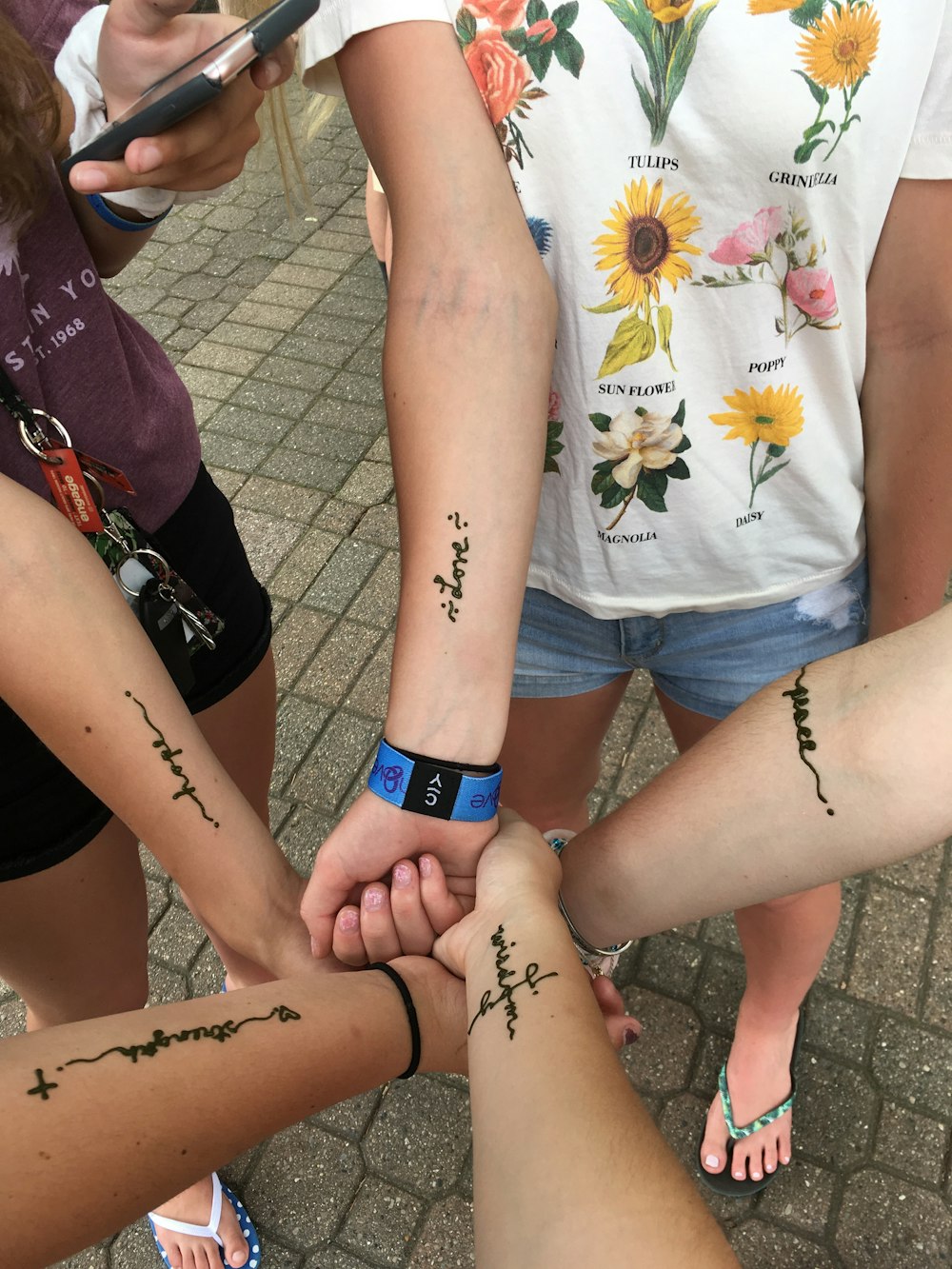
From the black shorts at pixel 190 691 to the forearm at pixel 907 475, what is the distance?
1194 mm

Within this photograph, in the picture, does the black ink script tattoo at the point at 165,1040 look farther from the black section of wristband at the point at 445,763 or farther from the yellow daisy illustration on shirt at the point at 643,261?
the yellow daisy illustration on shirt at the point at 643,261

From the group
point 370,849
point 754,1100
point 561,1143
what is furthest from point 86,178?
point 754,1100

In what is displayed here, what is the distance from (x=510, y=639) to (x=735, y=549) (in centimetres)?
40

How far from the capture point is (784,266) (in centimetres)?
136

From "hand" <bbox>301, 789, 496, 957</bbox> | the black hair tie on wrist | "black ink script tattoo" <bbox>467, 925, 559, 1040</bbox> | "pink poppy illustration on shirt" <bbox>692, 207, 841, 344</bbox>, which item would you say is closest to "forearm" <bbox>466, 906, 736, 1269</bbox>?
"black ink script tattoo" <bbox>467, 925, 559, 1040</bbox>

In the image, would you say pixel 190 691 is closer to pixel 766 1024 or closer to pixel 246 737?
pixel 246 737

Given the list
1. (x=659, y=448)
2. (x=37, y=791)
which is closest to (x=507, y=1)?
(x=659, y=448)

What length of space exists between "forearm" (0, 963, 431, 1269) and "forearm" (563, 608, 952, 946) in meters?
0.45

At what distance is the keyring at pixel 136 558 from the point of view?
1.60 m

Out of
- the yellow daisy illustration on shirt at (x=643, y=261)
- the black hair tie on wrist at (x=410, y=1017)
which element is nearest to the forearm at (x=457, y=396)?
the yellow daisy illustration on shirt at (x=643, y=261)

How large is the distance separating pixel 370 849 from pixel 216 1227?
1238 mm

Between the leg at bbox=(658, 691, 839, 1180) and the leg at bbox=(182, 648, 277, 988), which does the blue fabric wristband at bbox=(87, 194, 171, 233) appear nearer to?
the leg at bbox=(182, 648, 277, 988)

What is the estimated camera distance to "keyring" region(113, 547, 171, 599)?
5.25 feet

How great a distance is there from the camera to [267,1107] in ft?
4.08
